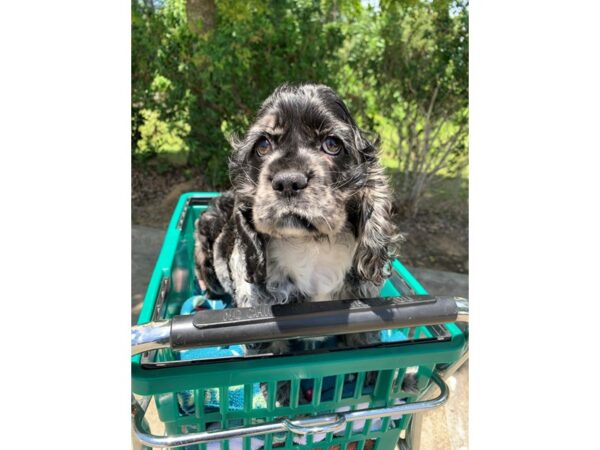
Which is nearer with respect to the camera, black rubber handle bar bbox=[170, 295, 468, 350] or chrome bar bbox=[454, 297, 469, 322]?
black rubber handle bar bbox=[170, 295, 468, 350]

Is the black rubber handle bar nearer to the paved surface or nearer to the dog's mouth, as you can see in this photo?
the dog's mouth

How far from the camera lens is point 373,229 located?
1682 mm

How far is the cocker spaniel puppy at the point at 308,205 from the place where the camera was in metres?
1.48

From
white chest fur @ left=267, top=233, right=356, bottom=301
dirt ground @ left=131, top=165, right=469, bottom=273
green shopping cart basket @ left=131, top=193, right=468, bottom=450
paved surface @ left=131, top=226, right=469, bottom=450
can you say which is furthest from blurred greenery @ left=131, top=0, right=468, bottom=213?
green shopping cart basket @ left=131, top=193, right=468, bottom=450

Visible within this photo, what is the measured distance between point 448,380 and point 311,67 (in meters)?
3.50

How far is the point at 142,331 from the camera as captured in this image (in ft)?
3.66

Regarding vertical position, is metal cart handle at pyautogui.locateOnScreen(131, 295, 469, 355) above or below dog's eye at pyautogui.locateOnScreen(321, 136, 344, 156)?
below

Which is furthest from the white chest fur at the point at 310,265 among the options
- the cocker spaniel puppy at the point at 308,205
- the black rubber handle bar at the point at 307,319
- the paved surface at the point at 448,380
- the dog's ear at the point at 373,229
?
the paved surface at the point at 448,380

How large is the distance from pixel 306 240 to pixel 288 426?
0.71 meters

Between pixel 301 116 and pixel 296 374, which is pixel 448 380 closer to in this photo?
pixel 296 374

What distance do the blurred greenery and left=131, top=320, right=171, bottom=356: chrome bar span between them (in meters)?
3.73

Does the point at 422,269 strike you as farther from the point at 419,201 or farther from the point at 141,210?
the point at 141,210

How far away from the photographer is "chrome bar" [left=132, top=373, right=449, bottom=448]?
1.22 m

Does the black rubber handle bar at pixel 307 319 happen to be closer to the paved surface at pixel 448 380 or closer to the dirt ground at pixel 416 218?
the paved surface at pixel 448 380
